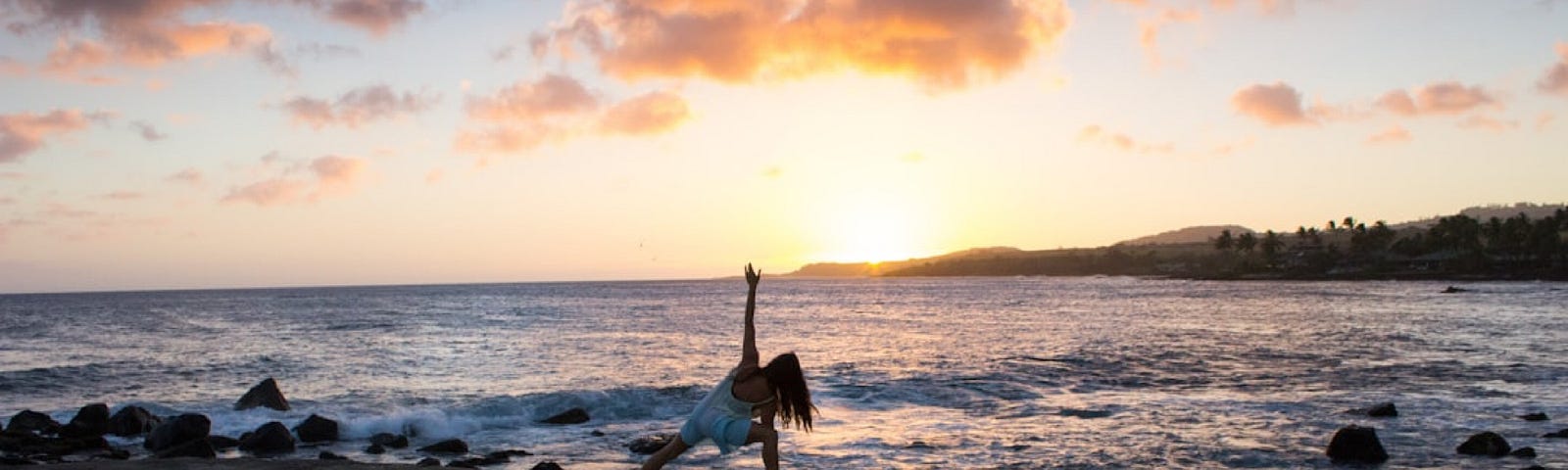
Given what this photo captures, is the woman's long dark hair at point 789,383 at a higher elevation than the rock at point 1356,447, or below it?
higher

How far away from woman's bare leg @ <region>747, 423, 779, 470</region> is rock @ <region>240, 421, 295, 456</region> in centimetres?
1325

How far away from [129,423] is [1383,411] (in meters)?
24.9

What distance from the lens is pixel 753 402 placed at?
27.6 ft

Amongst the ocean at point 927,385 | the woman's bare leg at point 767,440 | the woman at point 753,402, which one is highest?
the woman at point 753,402

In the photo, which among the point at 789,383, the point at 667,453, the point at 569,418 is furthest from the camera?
the point at 569,418

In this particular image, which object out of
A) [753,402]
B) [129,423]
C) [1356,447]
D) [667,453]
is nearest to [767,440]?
[753,402]

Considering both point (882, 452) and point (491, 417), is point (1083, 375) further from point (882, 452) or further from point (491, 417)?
point (491, 417)

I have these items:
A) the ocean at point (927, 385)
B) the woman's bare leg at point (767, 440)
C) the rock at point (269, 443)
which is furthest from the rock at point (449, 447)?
the woman's bare leg at point (767, 440)

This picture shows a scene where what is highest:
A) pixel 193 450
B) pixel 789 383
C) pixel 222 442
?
pixel 789 383

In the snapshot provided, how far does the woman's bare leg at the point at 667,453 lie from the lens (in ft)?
29.5

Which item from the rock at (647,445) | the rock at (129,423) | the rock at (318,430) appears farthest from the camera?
the rock at (129,423)

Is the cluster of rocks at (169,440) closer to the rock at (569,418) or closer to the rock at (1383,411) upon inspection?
the rock at (569,418)

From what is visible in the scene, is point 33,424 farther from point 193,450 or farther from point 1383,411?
point 1383,411

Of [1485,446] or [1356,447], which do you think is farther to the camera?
[1485,446]
